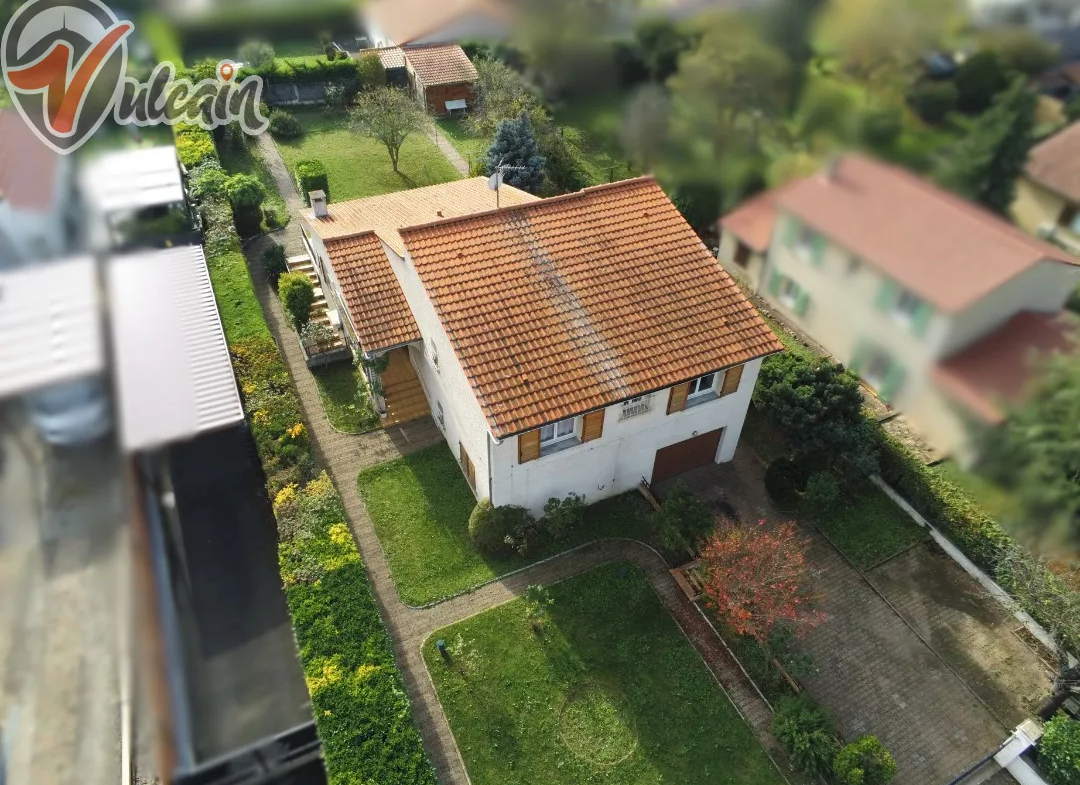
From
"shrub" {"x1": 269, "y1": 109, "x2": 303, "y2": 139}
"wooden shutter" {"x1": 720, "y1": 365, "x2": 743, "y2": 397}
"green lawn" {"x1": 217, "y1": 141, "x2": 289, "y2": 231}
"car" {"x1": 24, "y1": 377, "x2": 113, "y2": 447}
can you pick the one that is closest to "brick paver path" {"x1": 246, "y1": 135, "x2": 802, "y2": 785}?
"wooden shutter" {"x1": 720, "y1": 365, "x2": 743, "y2": 397}

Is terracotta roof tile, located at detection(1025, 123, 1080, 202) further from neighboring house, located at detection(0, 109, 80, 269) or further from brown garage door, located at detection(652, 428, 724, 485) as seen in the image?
neighboring house, located at detection(0, 109, 80, 269)

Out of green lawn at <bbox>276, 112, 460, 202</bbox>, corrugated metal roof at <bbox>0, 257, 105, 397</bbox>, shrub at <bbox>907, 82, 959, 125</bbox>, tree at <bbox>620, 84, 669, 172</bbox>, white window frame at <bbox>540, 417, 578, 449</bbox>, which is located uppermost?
shrub at <bbox>907, 82, 959, 125</bbox>

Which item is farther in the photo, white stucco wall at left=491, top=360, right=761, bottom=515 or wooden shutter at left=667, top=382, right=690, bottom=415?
wooden shutter at left=667, top=382, right=690, bottom=415

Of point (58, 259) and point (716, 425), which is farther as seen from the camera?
point (716, 425)

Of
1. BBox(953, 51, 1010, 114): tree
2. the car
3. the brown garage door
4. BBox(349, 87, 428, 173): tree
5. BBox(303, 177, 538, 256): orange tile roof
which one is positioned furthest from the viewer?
BBox(349, 87, 428, 173): tree

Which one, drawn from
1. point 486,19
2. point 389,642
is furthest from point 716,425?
point 486,19

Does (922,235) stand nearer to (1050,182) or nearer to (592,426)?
(1050,182)

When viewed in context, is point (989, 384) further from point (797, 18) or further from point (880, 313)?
point (797, 18)

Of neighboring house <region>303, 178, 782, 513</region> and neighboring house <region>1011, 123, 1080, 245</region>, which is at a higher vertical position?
neighboring house <region>1011, 123, 1080, 245</region>
